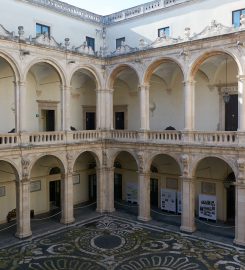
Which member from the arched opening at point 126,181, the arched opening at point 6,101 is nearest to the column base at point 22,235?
the arched opening at point 6,101

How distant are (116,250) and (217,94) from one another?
11193 mm

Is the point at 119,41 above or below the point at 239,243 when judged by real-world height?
above

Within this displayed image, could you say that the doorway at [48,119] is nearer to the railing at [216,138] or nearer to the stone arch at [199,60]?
the stone arch at [199,60]

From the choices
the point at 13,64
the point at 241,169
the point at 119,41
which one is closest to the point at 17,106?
the point at 13,64

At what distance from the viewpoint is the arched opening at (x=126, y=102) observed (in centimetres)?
2391

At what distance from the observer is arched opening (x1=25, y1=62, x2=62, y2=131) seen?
21016 mm

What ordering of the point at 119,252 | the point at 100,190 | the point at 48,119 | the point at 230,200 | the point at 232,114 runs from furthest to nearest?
the point at 48,119, the point at 100,190, the point at 230,200, the point at 232,114, the point at 119,252

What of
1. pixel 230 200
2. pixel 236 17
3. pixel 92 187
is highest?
pixel 236 17

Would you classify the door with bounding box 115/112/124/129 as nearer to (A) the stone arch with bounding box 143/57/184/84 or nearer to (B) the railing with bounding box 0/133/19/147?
(A) the stone arch with bounding box 143/57/184/84

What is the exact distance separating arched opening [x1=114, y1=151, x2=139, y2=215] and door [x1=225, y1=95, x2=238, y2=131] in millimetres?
7831

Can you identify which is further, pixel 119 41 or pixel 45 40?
pixel 119 41

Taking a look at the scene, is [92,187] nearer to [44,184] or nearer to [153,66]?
[44,184]

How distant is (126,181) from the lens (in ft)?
83.7

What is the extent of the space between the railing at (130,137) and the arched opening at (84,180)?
3.47 metres
